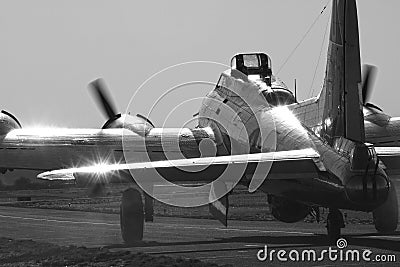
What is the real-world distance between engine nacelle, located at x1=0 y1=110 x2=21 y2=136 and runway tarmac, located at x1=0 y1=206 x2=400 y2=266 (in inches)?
161

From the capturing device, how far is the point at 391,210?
25688 millimetres

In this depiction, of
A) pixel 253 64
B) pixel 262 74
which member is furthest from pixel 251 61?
pixel 262 74

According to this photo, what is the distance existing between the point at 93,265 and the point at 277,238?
333 inches

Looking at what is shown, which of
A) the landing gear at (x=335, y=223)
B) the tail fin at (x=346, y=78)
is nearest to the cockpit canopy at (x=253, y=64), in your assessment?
the landing gear at (x=335, y=223)

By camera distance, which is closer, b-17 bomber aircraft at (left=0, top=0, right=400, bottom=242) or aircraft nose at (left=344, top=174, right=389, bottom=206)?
aircraft nose at (left=344, top=174, right=389, bottom=206)

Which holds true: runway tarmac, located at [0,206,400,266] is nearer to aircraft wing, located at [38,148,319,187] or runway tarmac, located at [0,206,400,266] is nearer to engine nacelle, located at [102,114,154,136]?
aircraft wing, located at [38,148,319,187]

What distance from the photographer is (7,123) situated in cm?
3431

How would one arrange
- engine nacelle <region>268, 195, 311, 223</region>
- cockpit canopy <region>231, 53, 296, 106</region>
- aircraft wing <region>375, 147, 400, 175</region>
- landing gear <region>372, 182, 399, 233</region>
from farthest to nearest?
cockpit canopy <region>231, 53, 296, 106</region> < landing gear <region>372, 182, 399, 233</region> < engine nacelle <region>268, 195, 311, 223</region> < aircraft wing <region>375, 147, 400, 175</region>

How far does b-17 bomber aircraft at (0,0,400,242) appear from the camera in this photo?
64.7 ft

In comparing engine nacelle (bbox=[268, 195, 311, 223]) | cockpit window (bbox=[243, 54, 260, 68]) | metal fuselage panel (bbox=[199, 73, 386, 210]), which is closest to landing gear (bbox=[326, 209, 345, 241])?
engine nacelle (bbox=[268, 195, 311, 223])

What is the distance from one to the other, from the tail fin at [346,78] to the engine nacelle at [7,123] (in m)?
17.4

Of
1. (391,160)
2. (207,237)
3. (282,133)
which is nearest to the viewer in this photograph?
(391,160)

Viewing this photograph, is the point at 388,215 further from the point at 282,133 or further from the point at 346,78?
the point at 346,78

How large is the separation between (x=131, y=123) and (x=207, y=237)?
789cm
